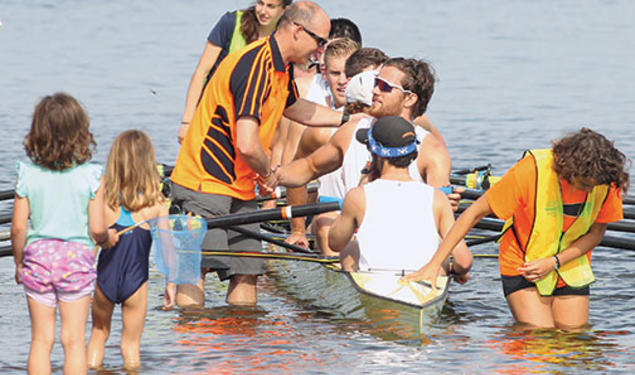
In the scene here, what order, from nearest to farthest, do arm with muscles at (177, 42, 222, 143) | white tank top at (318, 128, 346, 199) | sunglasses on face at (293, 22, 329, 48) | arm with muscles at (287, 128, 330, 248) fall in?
sunglasses on face at (293, 22, 329, 48) → white tank top at (318, 128, 346, 199) → arm with muscles at (287, 128, 330, 248) → arm with muscles at (177, 42, 222, 143)

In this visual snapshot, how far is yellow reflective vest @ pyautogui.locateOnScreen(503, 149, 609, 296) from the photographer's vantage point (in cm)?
755

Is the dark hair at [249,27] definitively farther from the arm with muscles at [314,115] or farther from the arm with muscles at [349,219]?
the arm with muscles at [349,219]

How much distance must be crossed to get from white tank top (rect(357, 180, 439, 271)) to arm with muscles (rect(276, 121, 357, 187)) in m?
0.95

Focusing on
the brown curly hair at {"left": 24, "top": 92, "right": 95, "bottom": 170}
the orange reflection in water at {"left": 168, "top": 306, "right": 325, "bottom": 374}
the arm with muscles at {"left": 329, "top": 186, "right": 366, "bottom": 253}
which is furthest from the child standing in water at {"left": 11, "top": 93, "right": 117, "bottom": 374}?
the arm with muscles at {"left": 329, "top": 186, "right": 366, "bottom": 253}

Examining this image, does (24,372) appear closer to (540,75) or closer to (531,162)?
(531,162)

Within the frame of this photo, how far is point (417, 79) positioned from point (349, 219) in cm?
112

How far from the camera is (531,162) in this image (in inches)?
297

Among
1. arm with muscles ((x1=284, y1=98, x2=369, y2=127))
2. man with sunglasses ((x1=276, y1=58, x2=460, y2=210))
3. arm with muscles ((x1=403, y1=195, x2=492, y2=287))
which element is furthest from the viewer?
arm with muscles ((x1=284, y1=98, x2=369, y2=127))

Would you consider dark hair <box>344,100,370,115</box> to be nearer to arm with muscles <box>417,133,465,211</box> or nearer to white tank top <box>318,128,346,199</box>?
white tank top <box>318,128,346,199</box>

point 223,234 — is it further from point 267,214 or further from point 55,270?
point 55,270

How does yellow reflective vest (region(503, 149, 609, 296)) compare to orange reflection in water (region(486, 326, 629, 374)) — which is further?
orange reflection in water (region(486, 326, 629, 374))

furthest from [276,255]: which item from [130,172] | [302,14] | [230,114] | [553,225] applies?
[130,172]

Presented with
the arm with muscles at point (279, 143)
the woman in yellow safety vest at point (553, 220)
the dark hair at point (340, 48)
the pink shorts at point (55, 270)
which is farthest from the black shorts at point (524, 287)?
the arm with muscles at point (279, 143)

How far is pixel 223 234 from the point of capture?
8.57m
